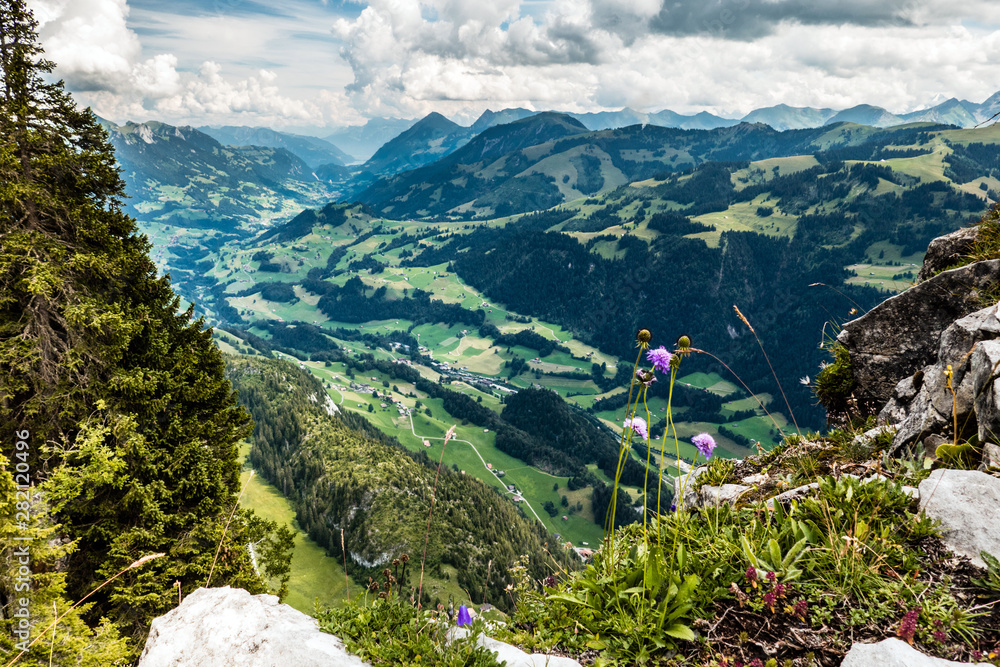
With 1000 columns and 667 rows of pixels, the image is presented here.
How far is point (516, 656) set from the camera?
4.68 metres

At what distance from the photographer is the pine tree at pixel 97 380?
17.2 metres

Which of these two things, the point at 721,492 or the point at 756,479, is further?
the point at 756,479

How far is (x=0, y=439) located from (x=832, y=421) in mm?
26630

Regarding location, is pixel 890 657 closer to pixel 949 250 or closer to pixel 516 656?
pixel 516 656

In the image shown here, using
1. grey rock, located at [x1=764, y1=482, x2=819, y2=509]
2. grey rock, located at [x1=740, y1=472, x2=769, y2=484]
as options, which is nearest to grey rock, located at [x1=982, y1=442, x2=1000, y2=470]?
grey rock, located at [x1=764, y1=482, x2=819, y2=509]

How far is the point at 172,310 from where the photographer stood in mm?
22469

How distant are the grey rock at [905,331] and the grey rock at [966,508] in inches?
227

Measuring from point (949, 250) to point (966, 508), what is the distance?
10168 mm

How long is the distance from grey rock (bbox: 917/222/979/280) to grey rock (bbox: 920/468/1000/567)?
8682mm

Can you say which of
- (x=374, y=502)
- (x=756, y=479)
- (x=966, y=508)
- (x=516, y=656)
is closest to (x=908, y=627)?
(x=966, y=508)

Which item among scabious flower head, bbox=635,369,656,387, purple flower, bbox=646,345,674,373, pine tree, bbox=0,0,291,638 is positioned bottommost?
pine tree, bbox=0,0,291,638

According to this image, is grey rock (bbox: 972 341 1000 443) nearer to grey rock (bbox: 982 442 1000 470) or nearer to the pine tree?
grey rock (bbox: 982 442 1000 470)

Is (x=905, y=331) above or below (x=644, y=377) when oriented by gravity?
below

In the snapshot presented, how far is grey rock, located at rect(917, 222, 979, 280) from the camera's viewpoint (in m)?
11.0
